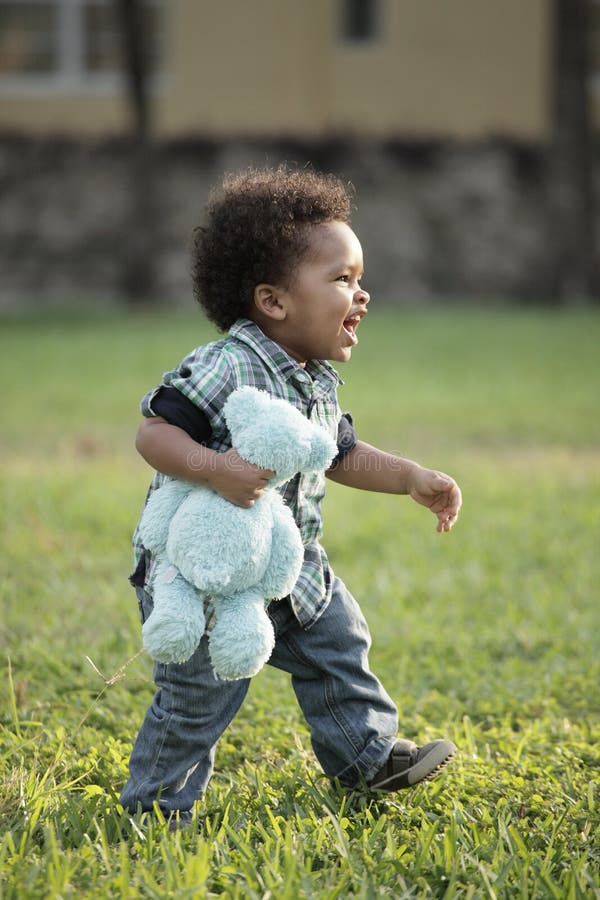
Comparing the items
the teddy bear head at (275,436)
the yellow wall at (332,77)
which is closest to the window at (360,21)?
the yellow wall at (332,77)

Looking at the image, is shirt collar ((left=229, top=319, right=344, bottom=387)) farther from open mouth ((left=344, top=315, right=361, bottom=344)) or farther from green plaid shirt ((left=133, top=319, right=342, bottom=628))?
open mouth ((left=344, top=315, right=361, bottom=344))

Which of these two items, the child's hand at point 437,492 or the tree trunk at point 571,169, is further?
the tree trunk at point 571,169

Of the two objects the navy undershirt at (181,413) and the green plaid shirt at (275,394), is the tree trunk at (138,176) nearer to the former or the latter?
the green plaid shirt at (275,394)

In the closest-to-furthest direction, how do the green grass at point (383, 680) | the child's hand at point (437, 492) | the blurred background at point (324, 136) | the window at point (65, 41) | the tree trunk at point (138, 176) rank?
the green grass at point (383, 680), the child's hand at point (437, 492), the tree trunk at point (138, 176), the blurred background at point (324, 136), the window at point (65, 41)

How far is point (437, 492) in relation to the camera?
2686mm

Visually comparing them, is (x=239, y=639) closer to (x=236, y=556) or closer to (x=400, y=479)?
(x=236, y=556)

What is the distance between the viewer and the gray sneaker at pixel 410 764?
2.70 meters

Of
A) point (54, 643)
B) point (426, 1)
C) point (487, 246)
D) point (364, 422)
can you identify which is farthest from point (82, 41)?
point (54, 643)

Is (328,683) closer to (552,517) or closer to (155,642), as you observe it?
(155,642)

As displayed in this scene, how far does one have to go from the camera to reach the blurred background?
17578mm

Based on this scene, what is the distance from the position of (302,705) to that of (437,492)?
602mm

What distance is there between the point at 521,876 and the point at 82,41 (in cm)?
1839

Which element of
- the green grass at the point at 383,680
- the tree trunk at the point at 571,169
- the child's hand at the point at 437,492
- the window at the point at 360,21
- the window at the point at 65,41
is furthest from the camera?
the window at the point at 65,41

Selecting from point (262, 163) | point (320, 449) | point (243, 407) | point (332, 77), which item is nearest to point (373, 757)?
point (320, 449)
